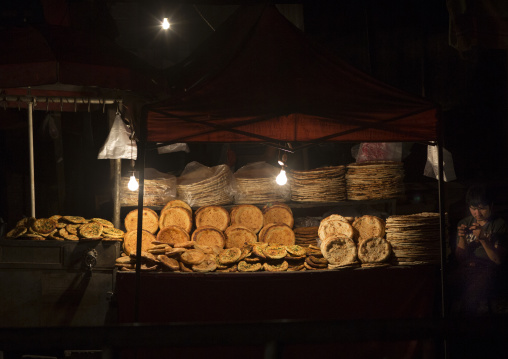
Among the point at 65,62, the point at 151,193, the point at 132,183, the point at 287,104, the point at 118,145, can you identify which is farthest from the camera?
the point at 151,193

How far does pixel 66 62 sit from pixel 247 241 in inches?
120

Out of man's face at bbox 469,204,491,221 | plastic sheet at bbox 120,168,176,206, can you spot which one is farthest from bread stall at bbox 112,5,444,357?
man's face at bbox 469,204,491,221

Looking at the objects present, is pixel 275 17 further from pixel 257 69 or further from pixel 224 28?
pixel 224 28

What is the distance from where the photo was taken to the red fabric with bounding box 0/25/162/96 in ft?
15.2

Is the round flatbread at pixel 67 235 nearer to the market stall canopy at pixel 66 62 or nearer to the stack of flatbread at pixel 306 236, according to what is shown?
the market stall canopy at pixel 66 62

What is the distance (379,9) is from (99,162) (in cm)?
601

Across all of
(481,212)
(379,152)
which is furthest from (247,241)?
(481,212)

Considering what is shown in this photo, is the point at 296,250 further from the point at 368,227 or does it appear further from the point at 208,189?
the point at 208,189

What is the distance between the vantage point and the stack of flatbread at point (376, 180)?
236 inches

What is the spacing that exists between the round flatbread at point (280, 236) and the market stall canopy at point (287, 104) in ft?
4.95

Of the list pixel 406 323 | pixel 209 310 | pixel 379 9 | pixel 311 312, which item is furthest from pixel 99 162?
pixel 406 323

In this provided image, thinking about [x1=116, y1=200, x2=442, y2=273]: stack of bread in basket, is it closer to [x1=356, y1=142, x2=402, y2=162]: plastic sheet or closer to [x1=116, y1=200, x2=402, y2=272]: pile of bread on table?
[x1=116, y1=200, x2=402, y2=272]: pile of bread on table

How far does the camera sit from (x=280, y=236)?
231 inches

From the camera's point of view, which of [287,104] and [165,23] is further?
[165,23]
